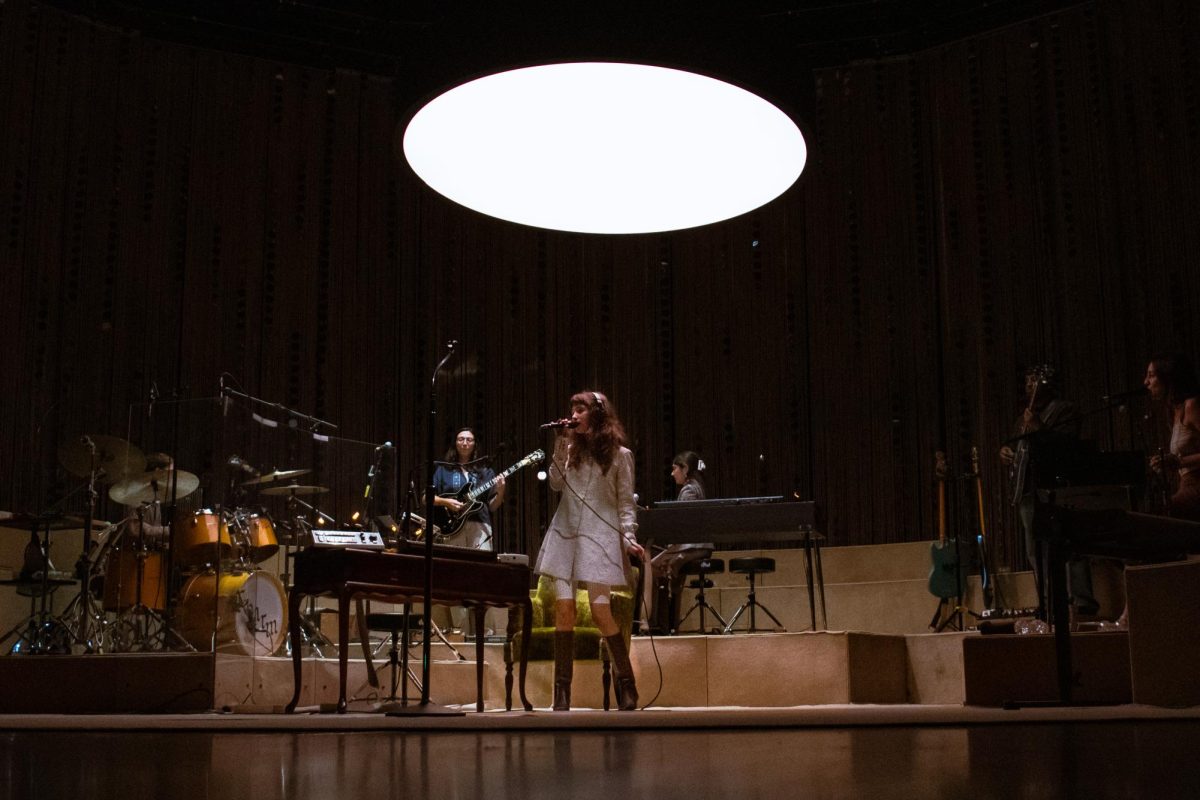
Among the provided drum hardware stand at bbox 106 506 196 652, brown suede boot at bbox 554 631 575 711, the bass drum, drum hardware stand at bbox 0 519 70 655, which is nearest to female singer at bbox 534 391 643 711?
brown suede boot at bbox 554 631 575 711

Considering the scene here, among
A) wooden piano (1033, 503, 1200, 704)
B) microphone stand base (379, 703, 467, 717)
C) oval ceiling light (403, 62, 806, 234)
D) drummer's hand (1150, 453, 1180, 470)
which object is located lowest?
microphone stand base (379, 703, 467, 717)

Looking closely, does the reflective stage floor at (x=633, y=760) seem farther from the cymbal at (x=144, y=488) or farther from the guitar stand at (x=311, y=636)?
the cymbal at (x=144, y=488)

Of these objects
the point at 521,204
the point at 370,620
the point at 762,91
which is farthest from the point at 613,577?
the point at 762,91

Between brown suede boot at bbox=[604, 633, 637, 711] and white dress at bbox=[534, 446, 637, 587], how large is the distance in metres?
0.27

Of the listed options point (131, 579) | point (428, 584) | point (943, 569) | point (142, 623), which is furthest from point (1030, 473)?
point (131, 579)

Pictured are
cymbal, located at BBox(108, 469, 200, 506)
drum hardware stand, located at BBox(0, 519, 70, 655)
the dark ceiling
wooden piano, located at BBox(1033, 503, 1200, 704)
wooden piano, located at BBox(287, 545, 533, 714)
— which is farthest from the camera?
the dark ceiling

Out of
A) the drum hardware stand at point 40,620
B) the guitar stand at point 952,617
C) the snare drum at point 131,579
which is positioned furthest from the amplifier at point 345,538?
the guitar stand at point 952,617

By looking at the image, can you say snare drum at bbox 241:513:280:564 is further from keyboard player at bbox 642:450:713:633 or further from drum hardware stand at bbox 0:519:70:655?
keyboard player at bbox 642:450:713:633

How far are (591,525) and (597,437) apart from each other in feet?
1.37

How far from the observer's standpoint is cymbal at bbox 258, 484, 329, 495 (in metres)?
7.00

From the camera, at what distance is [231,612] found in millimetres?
6484

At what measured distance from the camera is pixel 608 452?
591cm

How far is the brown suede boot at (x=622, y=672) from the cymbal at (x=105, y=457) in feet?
10.6

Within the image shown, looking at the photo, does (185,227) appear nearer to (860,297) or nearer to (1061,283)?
(860,297)
